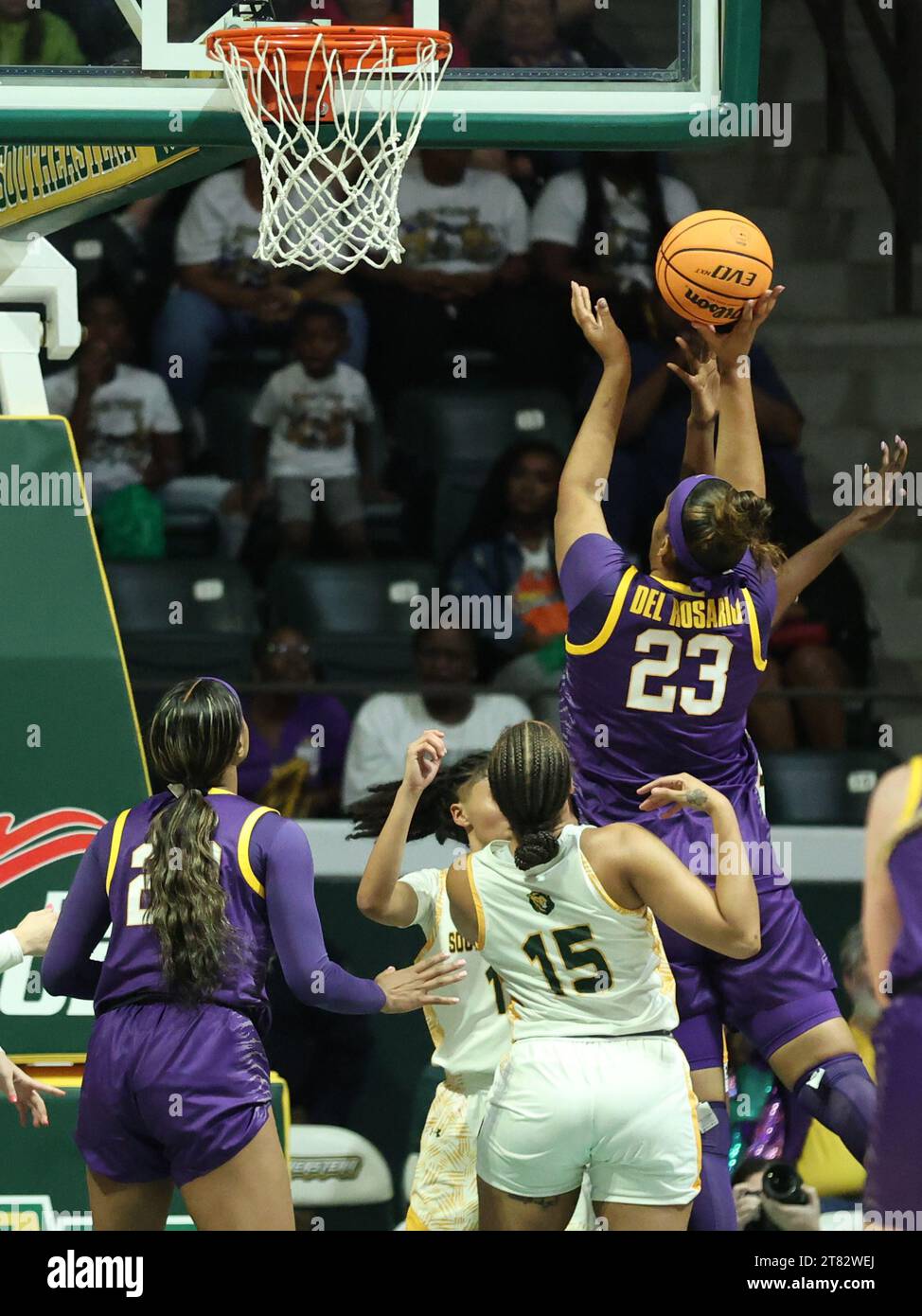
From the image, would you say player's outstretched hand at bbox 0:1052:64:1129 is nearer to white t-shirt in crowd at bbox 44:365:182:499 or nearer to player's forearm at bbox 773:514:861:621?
player's forearm at bbox 773:514:861:621

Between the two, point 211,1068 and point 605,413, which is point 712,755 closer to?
point 605,413

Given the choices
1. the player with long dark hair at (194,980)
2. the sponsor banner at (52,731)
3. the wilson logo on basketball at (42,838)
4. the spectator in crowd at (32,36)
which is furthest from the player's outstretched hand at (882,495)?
the spectator in crowd at (32,36)

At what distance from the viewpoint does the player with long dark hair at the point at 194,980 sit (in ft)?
12.6

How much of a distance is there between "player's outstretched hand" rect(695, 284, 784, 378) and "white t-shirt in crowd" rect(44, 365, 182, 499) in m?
4.05

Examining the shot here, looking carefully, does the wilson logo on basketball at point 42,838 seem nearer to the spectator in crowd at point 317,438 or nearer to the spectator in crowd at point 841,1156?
the spectator in crowd at point 841,1156

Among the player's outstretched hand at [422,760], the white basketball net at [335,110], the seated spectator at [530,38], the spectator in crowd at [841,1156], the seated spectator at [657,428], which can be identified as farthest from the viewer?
the seated spectator at [657,428]

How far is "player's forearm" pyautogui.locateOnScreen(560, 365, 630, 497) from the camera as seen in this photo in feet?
15.3

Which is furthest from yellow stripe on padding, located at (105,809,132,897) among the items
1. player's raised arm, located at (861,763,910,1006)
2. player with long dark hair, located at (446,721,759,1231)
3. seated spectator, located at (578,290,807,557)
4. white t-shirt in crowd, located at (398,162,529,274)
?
white t-shirt in crowd, located at (398,162,529,274)

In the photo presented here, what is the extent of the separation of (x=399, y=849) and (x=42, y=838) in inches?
51.3

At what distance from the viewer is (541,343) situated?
8.72m

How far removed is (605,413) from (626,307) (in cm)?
396

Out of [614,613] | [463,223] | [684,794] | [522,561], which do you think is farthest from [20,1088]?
[463,223]

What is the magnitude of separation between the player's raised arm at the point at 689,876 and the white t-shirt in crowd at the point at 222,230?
5.21 metres
